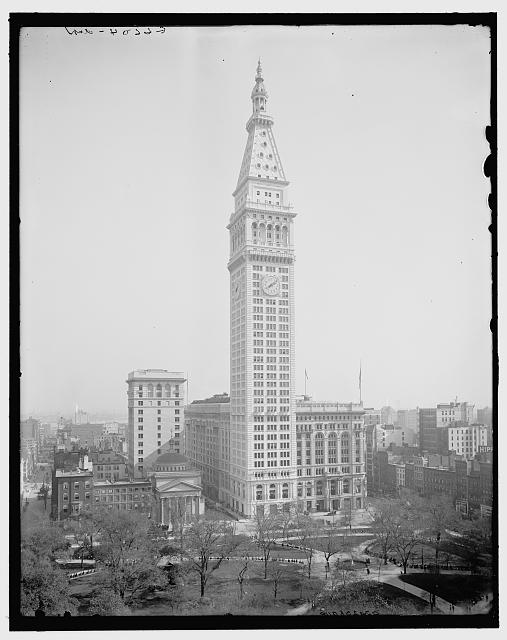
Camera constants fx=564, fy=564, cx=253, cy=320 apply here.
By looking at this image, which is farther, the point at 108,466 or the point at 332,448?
the point at 332,448

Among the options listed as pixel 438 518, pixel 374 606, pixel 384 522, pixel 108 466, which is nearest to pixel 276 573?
pixel 374 606

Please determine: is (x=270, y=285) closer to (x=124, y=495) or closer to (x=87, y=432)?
(x=87, y=432)

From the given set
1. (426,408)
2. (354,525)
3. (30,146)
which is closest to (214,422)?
(354,525)

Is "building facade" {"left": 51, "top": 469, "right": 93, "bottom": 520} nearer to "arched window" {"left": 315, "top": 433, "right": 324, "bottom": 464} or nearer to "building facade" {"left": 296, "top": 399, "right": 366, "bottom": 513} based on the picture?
"building facade" {"left": 296, "top": 399, "right": 366, "bottom": 513}

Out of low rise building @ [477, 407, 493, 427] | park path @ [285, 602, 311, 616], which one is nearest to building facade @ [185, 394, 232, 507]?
park path @ [285, 602, 311, 616]

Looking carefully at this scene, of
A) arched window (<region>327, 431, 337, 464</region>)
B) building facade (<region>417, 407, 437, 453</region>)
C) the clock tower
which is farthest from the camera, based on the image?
arched window (<region>327, 431, 337, 464</region>)

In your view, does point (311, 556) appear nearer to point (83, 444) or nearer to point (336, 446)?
point (336, 446)

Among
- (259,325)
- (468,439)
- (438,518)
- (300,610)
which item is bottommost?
(300,610)
